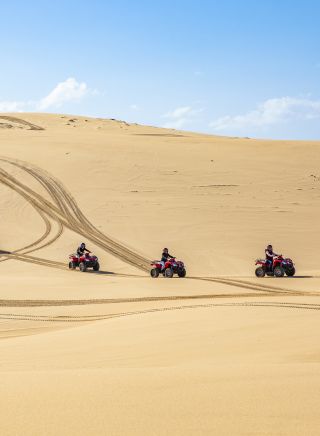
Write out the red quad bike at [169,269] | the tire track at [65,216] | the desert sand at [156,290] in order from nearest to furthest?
the desert sand at [156,290], the tire track at [65,216], the red quad bike at [169,269]

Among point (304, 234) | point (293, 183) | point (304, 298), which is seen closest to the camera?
point (304, 298)

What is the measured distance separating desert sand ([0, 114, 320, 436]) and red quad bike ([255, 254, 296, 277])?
1.65 ft

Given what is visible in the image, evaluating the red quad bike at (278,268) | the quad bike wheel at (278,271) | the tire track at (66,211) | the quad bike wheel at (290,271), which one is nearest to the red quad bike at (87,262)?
the tire track at (66,211)

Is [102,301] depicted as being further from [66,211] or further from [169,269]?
[66,211]

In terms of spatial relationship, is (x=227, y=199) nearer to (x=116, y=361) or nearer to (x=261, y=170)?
(x=261, y=170)

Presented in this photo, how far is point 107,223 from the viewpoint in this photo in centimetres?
3183

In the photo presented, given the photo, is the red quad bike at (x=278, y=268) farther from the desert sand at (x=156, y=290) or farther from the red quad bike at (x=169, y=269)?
the red quad bike at (x=169, y=269)

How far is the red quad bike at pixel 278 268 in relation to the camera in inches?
877

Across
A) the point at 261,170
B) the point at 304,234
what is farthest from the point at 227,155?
the point at 304,234

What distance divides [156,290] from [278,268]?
4.95 m

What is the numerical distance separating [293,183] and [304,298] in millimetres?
25439

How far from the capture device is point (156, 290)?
1947cm

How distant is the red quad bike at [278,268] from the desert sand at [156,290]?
1.65 feet

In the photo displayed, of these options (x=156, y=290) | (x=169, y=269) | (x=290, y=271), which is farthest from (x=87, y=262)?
(x=290, y=271)
